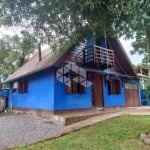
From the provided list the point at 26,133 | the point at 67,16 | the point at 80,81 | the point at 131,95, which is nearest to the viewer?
the point at 67,16

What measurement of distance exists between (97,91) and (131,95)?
4.25m

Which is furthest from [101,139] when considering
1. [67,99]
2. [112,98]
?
[112,98]

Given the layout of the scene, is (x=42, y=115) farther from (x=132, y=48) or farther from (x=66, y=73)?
(x=132, y=48)

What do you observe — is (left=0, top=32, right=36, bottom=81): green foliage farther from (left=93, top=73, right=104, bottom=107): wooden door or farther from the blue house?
(left=93, top=73, right=104, bottom=107): wooden door

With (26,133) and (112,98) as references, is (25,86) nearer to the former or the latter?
(112,98)

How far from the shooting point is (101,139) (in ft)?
25.4

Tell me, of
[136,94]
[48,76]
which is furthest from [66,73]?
[136,94]

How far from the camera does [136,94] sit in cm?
1841

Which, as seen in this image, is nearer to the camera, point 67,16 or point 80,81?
point 67,16

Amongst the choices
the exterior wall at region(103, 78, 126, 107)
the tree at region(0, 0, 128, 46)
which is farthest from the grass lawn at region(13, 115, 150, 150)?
the exterior wall at region(103, 78, 126, 107)

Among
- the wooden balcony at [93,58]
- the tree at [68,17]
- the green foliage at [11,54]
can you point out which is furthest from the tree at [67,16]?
the green foliage at [11,54]

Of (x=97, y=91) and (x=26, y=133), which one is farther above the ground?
(x=97, y=91)

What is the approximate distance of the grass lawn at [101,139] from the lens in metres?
6.93

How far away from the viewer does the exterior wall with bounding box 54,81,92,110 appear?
41.2ft
